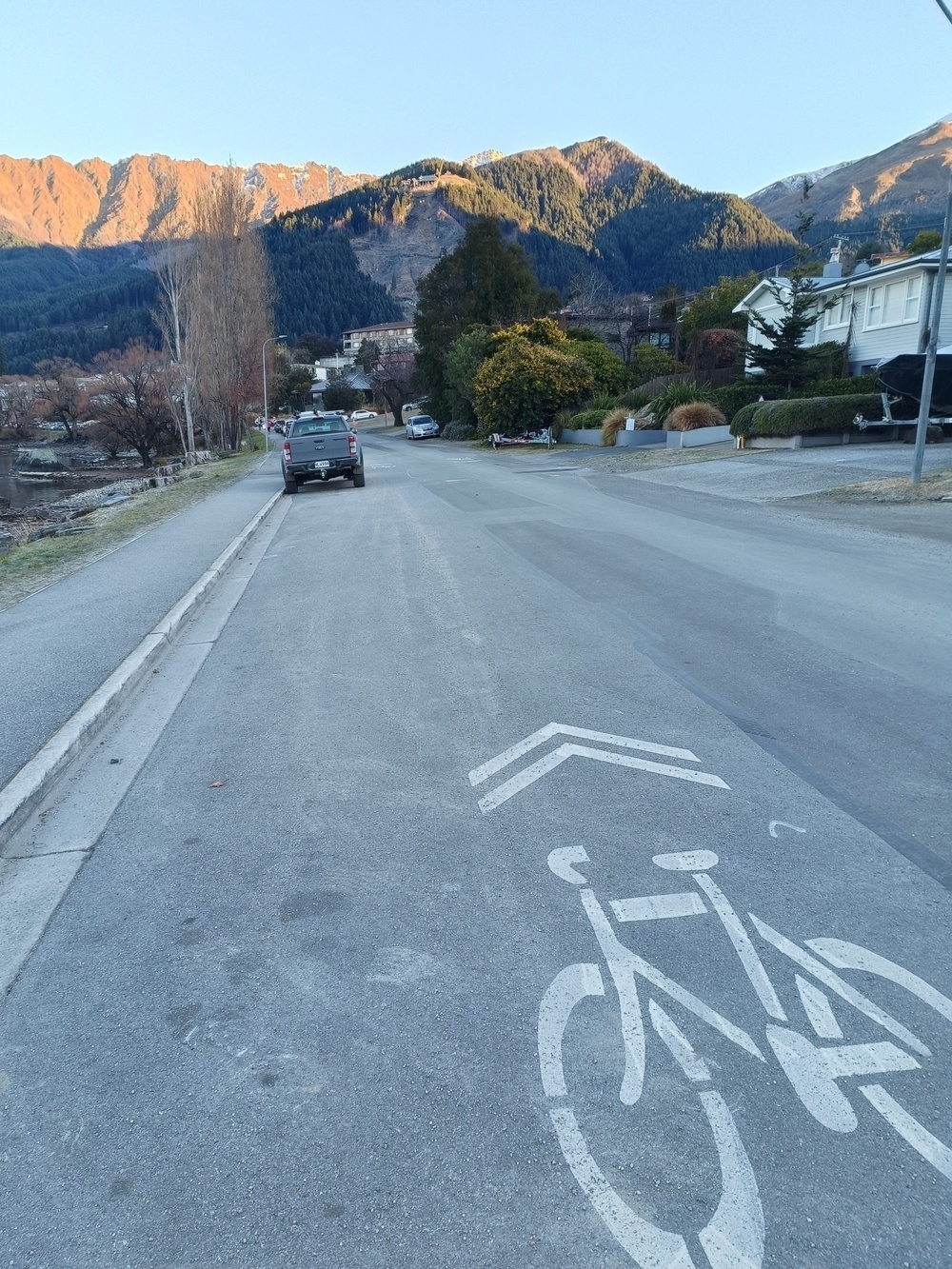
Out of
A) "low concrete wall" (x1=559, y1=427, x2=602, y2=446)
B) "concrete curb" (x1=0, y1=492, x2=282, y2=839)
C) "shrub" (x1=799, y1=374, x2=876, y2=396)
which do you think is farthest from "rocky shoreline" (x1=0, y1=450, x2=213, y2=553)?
"shrub" (x1=799, y1=374, x2=876, y2=396)

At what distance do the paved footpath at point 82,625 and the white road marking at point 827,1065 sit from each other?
4.01 m

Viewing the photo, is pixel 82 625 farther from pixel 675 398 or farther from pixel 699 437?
pixel 675 398

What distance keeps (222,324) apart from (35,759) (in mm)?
48661

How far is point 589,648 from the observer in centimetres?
677

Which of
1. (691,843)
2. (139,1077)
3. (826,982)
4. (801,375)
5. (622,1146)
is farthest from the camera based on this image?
(801,375)

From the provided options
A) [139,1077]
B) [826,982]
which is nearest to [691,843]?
[826,982]

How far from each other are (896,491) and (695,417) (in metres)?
15.9

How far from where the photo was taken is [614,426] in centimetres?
3347

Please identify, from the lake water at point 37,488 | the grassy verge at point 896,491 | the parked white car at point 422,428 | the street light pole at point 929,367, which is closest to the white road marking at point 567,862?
the grassy verge at point 896,491

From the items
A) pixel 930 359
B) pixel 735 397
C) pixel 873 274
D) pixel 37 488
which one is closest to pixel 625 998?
pixel 930 359

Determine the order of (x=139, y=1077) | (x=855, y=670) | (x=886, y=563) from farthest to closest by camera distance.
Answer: (x=886, y=563) → (x=855, y=670) → (x=139, y=1077)

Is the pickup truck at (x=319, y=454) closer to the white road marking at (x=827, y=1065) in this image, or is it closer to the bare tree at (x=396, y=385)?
the white road marking at (x=827, y=1065)

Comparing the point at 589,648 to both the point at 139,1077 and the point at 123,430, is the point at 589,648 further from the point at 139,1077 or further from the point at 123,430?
the point at 123,430

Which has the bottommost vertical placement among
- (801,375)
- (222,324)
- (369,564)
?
(369,564)
